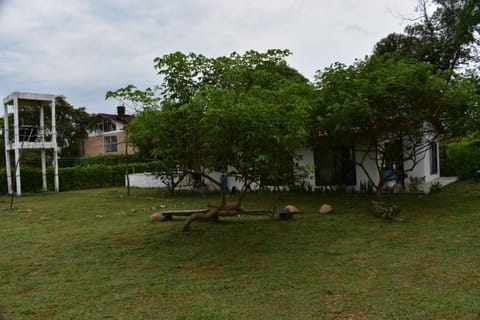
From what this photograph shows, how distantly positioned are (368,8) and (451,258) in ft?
34.3

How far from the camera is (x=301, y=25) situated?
542 inches

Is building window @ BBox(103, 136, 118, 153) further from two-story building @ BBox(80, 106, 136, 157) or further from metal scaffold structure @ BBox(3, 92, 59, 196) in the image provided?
metal scaffold structure @ BBox(3, 92, 59, 196)

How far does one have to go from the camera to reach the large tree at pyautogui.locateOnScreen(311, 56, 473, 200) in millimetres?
9883

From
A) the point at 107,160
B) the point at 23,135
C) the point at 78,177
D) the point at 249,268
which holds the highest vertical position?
the point at 23,135

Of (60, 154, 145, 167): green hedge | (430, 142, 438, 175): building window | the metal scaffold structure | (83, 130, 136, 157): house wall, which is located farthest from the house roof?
(430, 142, 438, 175): building window

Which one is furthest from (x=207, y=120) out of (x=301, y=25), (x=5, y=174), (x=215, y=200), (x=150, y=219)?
(x=5, y=174)

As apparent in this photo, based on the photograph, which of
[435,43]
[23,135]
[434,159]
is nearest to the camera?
[434,159]

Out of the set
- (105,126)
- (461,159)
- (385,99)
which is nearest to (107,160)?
(105,126)

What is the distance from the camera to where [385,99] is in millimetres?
10297

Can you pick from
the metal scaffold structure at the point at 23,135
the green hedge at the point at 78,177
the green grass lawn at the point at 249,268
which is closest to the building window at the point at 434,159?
the green grass lawn at the point at 249,268

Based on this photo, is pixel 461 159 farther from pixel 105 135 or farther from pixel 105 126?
pixel 105 126

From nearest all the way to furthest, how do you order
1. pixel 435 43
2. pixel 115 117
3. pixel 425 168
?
pixel 425 168
pixel 435 43
pixel 115 117

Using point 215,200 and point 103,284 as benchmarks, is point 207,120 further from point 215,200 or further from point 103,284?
point 215,200

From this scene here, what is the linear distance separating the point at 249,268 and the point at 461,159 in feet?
→ 56.0
